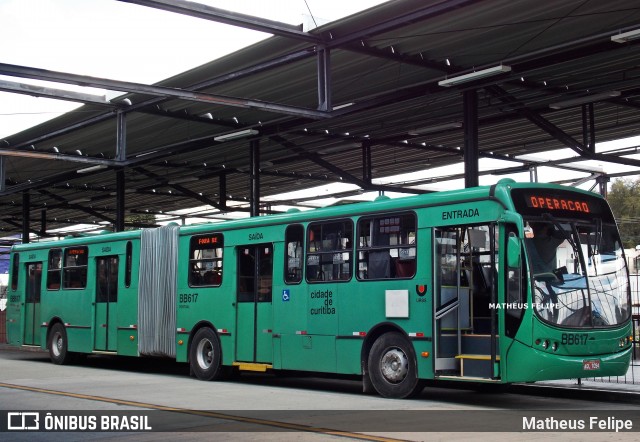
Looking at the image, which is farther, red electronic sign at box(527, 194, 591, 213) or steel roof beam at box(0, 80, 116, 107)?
steel roof beam at box(0, 80, 116, 107)

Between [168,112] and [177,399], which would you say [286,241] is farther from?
[168,112]

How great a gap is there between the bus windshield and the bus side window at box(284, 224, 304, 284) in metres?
4.98

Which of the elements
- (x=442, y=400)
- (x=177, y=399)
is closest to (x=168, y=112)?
(x=177, y=399)

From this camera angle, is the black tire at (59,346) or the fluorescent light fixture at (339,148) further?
the fluorescent light fixture at (339,148)

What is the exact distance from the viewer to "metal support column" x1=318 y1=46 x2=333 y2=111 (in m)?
17.3

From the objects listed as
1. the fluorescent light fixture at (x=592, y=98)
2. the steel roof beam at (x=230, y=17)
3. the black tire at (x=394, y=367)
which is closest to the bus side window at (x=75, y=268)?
the steel roof beam at (x=230, y=17)

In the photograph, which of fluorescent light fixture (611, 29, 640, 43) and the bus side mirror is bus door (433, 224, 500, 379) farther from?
fluorescent light fixture (611, 29, 640, 43)

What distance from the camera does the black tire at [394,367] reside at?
1424 centimetres

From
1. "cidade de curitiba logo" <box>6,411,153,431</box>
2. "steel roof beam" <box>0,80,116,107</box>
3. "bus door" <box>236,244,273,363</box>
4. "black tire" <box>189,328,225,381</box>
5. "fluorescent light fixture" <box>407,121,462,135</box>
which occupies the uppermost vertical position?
"fluorescent light fixture" <box>407,121,462,135</box>

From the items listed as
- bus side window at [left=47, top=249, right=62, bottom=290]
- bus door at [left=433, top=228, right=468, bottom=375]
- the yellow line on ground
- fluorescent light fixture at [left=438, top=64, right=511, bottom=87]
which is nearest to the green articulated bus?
bus door at [left=433, top=228, right=468, bottom=375]

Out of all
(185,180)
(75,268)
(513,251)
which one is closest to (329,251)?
(513,251)

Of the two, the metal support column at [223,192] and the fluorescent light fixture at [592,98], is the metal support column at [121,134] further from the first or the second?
the fluorescent light fixture at [592,98]

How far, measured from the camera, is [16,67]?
15047 mm

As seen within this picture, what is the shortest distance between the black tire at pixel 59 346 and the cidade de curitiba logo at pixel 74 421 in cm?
1152
